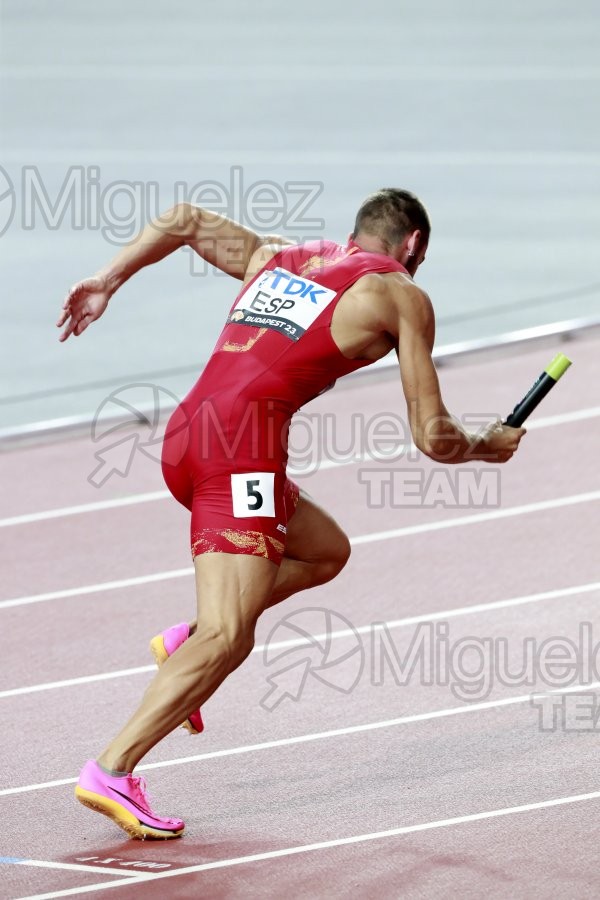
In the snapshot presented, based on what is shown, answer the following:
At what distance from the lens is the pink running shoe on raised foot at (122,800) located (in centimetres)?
441

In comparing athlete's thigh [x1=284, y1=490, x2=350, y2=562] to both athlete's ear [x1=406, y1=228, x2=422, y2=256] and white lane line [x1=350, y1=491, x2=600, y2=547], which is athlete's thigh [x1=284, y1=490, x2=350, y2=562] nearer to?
athlete's ear [x1=406, y1=228, x2=422, y2=256]

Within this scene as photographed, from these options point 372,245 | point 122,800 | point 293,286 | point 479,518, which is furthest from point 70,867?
point 479,518

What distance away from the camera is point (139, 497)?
8367mm

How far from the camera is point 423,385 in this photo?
4465 mm

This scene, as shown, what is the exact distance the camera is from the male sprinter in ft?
14.7

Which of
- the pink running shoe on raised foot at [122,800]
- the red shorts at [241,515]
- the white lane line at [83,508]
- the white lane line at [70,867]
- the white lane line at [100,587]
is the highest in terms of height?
the white lane line at [83,508]

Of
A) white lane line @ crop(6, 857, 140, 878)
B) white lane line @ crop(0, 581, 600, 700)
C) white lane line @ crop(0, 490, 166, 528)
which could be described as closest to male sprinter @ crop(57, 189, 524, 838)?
white lane line @ crop(6, 857, 140, 878)

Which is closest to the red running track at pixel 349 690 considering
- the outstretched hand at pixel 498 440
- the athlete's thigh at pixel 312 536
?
the athlete's thigh at pixel 312 536

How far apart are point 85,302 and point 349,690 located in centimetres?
188

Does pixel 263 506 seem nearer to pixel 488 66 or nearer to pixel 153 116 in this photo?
pixel 153 116

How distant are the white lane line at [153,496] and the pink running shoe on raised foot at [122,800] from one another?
372cm

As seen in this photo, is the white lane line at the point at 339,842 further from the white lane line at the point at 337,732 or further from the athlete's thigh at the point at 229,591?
the white lane line at the point at 337,732

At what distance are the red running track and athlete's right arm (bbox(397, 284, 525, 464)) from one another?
112cm

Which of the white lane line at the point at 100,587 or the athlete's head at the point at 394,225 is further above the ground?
the athlete's head at the point at 394,225
